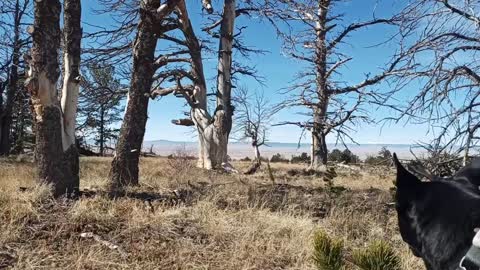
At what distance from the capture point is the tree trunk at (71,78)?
6.59 metres

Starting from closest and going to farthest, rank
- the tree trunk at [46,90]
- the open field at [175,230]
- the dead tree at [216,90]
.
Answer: the open field at [175,230], the tree trunk at [46,90], the dead tree at [216,90]

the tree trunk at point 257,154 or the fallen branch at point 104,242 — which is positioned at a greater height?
the tree trunk at point 257,154

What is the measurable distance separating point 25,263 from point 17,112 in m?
25.9

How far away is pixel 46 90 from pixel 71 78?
22.1 inches

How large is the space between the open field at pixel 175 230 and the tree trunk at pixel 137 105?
1.65m

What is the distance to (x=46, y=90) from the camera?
618cm

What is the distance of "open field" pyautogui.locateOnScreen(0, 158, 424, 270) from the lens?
428 cm

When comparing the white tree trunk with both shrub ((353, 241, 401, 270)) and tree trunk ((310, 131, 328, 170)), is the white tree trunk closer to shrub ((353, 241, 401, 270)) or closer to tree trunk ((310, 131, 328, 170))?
shrub ((353, 241, 401, 270))

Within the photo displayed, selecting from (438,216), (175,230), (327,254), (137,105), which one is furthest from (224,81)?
(438,216)

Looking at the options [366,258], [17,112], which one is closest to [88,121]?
[17,112]

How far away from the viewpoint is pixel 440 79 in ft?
17.4

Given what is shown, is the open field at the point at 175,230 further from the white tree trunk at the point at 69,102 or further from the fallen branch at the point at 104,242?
the white tree trunk at the point at 69,102

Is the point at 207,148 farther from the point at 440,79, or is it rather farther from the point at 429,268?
the point at 429,268

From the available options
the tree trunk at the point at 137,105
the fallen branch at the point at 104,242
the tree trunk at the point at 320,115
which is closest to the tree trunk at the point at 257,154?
the tree trunk at the point at 320,115
